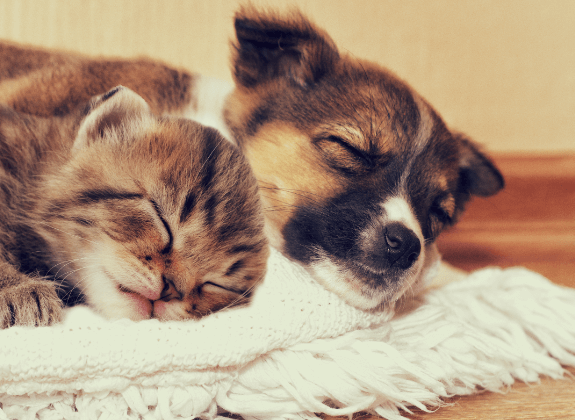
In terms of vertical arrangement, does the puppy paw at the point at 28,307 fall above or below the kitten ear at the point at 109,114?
below

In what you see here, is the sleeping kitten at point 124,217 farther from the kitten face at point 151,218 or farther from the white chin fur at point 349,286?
the white chin fur at point 349,286

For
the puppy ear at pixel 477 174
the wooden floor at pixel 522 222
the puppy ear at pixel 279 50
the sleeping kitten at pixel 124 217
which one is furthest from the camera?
the wooden floor at pixel 522 222

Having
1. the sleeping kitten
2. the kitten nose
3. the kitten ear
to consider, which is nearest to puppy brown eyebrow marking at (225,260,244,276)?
the sleeping kitten

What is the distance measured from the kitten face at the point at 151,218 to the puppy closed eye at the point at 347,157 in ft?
0.71

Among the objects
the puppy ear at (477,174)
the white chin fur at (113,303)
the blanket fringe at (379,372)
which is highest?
the puppy ear at (477,174)

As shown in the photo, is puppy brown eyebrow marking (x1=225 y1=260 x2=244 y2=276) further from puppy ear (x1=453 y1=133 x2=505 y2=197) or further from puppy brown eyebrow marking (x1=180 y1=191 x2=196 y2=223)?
puppy ear (x1=453 y1=133 x2=505 y2=197)

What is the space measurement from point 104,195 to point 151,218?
116mm

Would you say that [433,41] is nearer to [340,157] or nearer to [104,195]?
[340,157]

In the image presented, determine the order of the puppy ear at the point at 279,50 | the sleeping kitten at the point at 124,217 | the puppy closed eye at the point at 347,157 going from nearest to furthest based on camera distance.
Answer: the sleeping kitten at the point at 124,217
the puppy closed eye at the point at 347,157
the puppy ear at the point at 279,50

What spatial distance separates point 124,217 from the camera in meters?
0.85

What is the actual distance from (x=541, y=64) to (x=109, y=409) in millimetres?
2187

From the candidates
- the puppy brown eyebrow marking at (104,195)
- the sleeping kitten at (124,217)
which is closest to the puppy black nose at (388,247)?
the sleeping kitten at (124,217)

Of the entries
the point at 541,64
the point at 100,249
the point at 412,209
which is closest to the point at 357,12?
the point at 541,64

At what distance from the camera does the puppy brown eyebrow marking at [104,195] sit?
2.89ft
